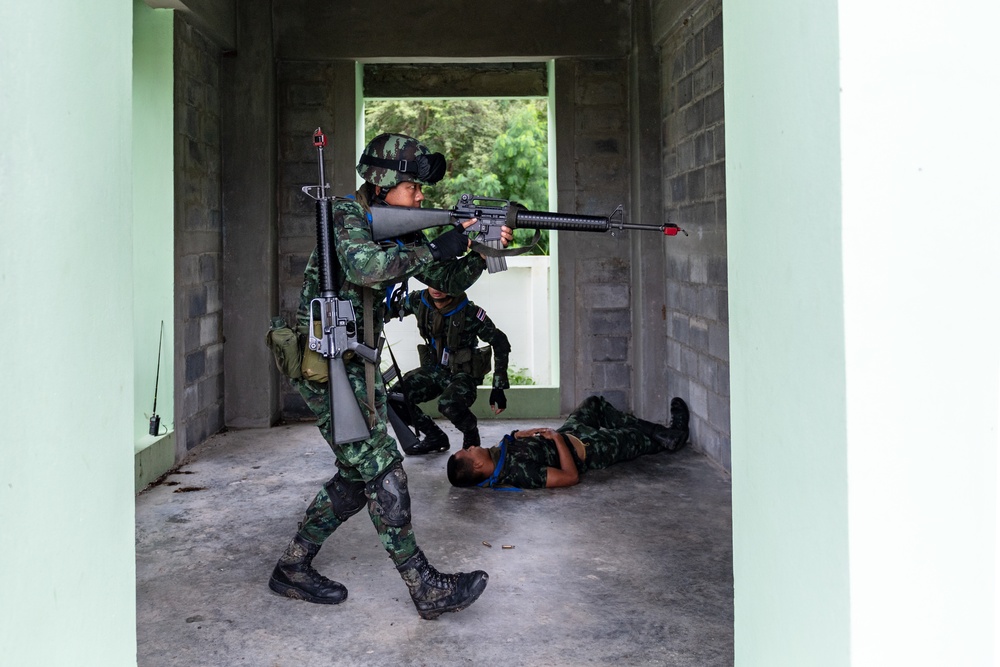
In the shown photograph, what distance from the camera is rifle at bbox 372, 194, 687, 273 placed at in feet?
11.7

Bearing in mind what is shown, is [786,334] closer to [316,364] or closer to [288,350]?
[316,364]

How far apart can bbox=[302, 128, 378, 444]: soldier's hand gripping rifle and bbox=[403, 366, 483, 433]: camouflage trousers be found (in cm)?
240

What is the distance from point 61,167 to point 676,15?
196 inches

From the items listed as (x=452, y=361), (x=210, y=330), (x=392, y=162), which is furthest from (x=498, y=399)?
(x=392, y=162)

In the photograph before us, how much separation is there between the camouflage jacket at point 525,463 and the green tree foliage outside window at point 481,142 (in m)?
8.80

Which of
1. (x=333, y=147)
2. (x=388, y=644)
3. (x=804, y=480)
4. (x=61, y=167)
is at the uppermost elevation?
(x=333, y=147)

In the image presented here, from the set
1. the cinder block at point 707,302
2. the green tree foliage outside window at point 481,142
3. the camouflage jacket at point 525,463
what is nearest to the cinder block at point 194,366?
the camouflage jacket at point 525,463

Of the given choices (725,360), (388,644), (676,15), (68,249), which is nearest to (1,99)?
(68,249)

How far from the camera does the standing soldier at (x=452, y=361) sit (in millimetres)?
5785

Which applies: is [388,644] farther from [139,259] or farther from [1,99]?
[139,259]

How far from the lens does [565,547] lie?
4.14m

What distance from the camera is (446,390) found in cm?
587

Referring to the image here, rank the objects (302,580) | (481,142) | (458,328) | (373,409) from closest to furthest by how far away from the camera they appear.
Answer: (373,409) → (302,580) → (458,328) → (481,142)

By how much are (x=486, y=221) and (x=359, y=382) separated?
0.98 metres
